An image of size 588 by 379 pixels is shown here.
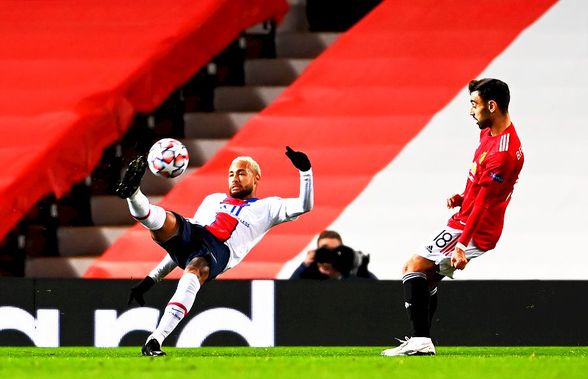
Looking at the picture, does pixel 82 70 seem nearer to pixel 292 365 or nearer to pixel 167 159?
pixel 167 159

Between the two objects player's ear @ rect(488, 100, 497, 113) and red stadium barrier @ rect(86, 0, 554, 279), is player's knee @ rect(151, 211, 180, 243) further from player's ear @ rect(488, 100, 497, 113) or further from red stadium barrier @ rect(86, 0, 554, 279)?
red stadium barrier @ rect(86, 0, 554, 279)

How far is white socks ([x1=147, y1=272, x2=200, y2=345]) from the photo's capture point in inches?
259

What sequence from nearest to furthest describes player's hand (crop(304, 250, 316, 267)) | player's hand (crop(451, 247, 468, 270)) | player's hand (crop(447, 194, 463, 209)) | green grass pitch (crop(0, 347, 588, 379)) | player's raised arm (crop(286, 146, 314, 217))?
1. green grass pitch (crop(0, 347, 588, 379))
2. player's hand (crop(451, 247, 468, 270))
3. player's raised arm (crop(286, 146, 314, 217))
4. player's hand (crop(447, 194, 463, 209))
5. player's hand (crop(304, 250, 316, 267))

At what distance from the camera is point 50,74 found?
11.2 meters

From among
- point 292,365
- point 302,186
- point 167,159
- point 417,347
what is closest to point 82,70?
point 167,159

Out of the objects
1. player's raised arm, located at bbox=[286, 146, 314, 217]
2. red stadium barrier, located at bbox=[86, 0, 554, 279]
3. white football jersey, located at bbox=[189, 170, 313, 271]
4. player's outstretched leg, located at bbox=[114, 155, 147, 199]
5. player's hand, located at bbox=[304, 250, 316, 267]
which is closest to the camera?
player's outstretched leg, located at bbox=[114, 155, 147, 199]

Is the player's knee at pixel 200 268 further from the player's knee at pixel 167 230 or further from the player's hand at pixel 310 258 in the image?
the player's hand at pixel 310 258

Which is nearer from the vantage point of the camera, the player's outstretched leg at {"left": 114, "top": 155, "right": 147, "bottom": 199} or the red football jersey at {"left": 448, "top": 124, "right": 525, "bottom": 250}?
the player's outstretched leg at {"left": 114, "top": 155, "right": 147, "bottom": 199}

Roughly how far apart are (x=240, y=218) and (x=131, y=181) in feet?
3.36

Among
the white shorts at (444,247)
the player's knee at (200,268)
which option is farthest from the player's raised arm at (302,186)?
the white shorts at (444,247)

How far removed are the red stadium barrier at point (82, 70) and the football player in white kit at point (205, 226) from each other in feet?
10.7

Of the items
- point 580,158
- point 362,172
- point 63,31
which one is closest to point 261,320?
point 362,172

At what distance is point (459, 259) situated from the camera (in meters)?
6.52

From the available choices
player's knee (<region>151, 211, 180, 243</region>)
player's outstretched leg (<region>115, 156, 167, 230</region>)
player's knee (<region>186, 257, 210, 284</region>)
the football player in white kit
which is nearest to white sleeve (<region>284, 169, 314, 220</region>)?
the football player in white kit
